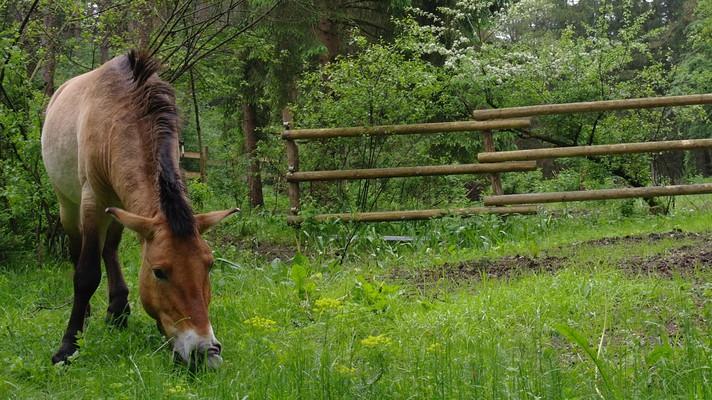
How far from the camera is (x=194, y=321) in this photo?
10.2 ft

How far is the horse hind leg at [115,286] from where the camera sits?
4330 millimetres

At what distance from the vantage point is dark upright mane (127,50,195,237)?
11.1ft

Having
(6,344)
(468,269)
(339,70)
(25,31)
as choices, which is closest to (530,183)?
(339,70)

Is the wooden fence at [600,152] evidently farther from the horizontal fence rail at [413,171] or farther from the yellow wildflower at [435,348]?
the yellow wildflower at [435,348]

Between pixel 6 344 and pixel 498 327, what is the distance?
2849 millimetres

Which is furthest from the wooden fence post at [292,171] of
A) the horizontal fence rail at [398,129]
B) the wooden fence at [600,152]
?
the wooden fence at [600,152]

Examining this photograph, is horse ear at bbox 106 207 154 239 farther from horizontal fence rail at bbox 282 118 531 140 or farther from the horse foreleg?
horizontal fence rail at bbox 282 118 531 140

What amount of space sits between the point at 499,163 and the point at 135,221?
18.6 ft

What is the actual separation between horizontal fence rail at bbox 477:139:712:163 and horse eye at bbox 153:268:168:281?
5591 millimetres

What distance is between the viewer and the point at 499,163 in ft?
27.1

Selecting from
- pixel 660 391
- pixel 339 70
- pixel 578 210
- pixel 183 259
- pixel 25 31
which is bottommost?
pixel 578 210

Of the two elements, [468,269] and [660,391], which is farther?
[468,269]

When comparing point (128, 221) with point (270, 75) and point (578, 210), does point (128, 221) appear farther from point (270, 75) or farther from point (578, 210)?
point (270, 75)

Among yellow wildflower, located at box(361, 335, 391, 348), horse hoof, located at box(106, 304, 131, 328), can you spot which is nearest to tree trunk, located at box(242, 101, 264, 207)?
horse hoof, located at box(106, 304, 131, 328)
